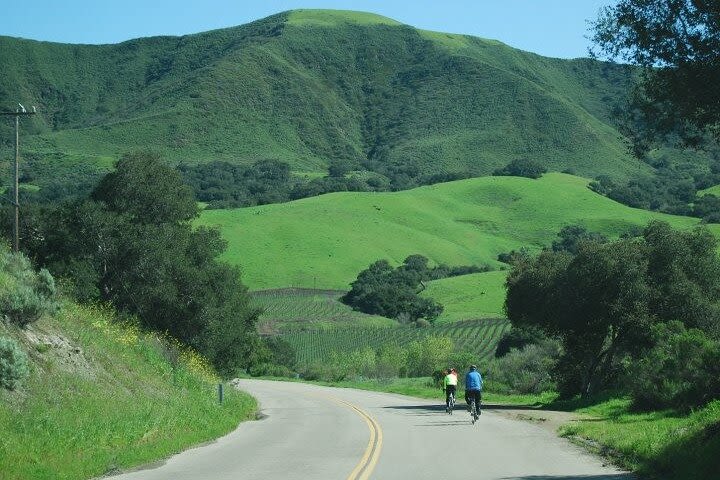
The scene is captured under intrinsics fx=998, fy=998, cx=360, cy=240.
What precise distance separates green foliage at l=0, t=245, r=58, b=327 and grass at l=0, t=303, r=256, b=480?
0.42 meters

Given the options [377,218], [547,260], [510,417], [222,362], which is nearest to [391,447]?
[510,417]

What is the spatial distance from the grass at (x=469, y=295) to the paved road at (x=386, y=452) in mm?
69833

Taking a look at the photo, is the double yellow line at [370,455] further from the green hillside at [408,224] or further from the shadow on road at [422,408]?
the green hillside at [408,224]

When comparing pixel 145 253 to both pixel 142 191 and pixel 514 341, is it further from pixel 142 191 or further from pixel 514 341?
pixel 514 341

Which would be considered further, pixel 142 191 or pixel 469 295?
pixel 469 295

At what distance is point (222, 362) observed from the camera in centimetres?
4800

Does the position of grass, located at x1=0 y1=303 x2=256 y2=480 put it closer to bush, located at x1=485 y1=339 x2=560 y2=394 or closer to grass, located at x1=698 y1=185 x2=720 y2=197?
bush, located at x1=485 y1=339 x2=560 y2=394

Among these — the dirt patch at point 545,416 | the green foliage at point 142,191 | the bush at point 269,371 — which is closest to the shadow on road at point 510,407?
the dirt patch at point 545,416

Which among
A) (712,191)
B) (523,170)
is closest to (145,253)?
(523,170)

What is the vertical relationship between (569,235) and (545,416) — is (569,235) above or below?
above

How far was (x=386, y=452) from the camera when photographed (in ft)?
65.6

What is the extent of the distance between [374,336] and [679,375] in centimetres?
7392

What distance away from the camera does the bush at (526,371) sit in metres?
49.6

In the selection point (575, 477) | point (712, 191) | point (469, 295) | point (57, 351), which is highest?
point (712, 191)
